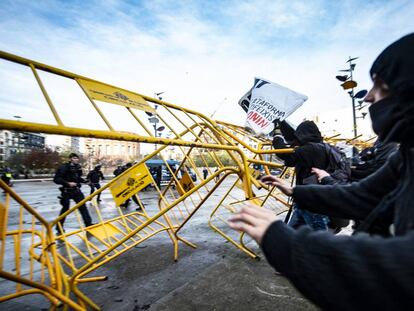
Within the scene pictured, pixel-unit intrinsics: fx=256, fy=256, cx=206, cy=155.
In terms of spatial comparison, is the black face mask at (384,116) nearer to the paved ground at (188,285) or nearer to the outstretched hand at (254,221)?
the outstretched hand at (254,221)

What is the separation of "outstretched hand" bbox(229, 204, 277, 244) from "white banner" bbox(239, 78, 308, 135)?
3149 millimetres

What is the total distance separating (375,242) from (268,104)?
11.4 feet

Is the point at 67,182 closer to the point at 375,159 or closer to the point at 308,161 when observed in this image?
the point at 308,161

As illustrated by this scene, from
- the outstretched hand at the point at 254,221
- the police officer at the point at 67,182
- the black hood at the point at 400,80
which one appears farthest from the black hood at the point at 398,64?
the police officer at the point at 67,182

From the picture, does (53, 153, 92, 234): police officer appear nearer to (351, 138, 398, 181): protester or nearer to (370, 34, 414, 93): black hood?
(351, 138, 398, 181): protester

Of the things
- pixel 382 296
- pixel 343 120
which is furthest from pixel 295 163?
pixel 343 120

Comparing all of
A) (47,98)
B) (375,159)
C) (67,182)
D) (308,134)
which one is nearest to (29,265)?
(67,182)

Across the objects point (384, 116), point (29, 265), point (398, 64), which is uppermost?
point (398, 64)

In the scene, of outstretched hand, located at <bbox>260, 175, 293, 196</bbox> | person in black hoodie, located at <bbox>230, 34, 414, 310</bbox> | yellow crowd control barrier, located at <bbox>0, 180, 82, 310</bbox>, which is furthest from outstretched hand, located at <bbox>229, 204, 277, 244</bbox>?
yellow crowd control barrier, located at <bbox>0, 180, 82, 310</bbox>

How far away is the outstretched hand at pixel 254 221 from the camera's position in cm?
83

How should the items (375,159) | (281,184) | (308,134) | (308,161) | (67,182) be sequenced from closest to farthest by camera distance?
(281,184)
(308,161)
(308,134)
(375,159)
(67,182)

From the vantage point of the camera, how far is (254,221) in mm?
875

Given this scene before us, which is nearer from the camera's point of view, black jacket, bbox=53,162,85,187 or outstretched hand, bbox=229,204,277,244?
outstretched hand, bbox=229,204,277,244

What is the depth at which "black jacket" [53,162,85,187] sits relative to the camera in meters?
5.96
